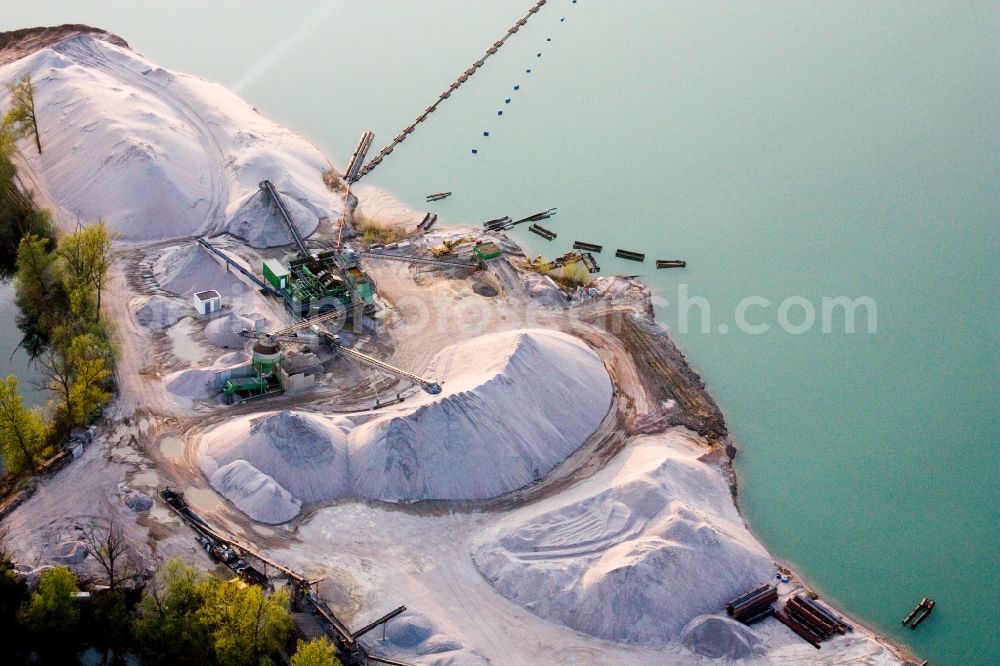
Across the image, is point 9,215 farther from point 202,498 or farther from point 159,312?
point 202,498

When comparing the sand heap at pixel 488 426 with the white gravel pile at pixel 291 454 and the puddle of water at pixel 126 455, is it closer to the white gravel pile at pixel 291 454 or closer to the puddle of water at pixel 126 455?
the white gravel pile at pixel 291 454

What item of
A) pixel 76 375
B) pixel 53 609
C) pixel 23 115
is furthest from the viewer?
pixel 23 115

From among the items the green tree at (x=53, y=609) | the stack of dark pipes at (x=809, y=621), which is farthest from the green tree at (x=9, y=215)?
the stack of dark pipes at (x=809, y=621)

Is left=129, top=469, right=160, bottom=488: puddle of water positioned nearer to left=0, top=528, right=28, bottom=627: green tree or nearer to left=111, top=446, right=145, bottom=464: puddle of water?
left=111, top=446, right=145, bottom=464: puddle of water

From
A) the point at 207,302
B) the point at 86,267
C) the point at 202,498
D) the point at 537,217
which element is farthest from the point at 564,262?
the point at 202,498

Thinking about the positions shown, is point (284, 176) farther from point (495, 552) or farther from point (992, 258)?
point (992, 258)
